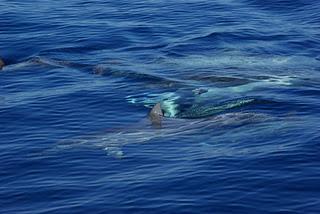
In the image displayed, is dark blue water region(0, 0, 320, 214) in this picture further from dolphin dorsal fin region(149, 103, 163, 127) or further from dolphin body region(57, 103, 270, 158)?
dolphin dorsal fin region(149, 103, 163, 127)

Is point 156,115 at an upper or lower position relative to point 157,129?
upper

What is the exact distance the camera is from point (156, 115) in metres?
29.2

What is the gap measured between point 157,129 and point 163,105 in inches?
120

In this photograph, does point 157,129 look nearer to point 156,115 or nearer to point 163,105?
point 156,115

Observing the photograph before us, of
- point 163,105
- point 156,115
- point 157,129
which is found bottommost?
point 163,105

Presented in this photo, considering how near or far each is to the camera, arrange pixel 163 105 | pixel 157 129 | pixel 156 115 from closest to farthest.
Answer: pixel 157 129 < pixel 156 115 < pixel 163 105

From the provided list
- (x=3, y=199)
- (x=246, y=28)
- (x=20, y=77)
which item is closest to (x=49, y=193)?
(x=3, y=199)

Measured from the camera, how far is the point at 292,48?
40219mm

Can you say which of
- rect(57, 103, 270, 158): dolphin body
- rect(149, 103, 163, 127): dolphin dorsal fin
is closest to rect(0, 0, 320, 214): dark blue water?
rect(57, 103, 270, 158): dolphin body

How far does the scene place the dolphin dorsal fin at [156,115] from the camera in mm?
28972

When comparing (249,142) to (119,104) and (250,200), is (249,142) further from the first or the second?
(119,104)

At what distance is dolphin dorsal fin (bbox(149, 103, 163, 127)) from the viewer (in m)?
29.0

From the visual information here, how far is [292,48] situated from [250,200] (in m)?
18.9

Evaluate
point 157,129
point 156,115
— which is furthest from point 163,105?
point 157,129
